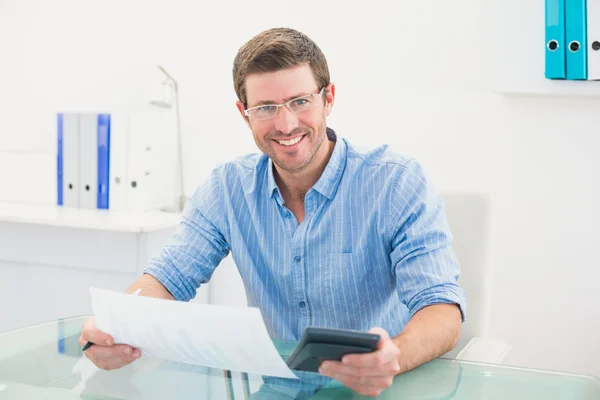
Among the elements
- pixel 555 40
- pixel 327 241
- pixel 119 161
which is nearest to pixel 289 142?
pixel 327 241

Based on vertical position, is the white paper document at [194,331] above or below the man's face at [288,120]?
below

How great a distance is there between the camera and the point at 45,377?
1.24 meters

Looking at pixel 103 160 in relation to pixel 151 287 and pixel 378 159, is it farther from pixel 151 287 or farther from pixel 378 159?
pixel 378 159

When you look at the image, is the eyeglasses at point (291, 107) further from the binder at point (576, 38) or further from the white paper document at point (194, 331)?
the binder at point (576, 38)

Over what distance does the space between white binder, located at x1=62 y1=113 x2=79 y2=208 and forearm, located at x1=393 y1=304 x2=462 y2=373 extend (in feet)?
5.70

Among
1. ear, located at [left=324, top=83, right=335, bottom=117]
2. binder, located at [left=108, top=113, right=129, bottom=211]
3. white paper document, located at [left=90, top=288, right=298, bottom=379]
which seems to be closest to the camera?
white paper document, located at [left=90, top=288, right=298, bottom=379]

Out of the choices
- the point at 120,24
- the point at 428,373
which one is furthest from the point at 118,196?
Result: the point at 428,373

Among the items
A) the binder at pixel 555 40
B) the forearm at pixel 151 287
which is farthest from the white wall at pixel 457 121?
the forearm at pixel 151 287

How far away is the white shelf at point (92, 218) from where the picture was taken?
95.2 inches

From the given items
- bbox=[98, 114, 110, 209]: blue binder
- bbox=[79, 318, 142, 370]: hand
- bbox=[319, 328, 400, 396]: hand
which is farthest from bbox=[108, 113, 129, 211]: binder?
Result: bbox=[319, 328, 400, 396]: hand

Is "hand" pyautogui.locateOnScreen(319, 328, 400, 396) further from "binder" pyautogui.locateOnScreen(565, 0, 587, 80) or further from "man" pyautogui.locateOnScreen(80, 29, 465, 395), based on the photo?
"binder" pyautogui.locateOnScreen(565, 0, 587, 80)

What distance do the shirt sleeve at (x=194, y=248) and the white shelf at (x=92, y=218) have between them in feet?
2.37

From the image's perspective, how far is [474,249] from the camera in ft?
5.52

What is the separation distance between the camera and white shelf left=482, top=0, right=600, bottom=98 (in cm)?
245
